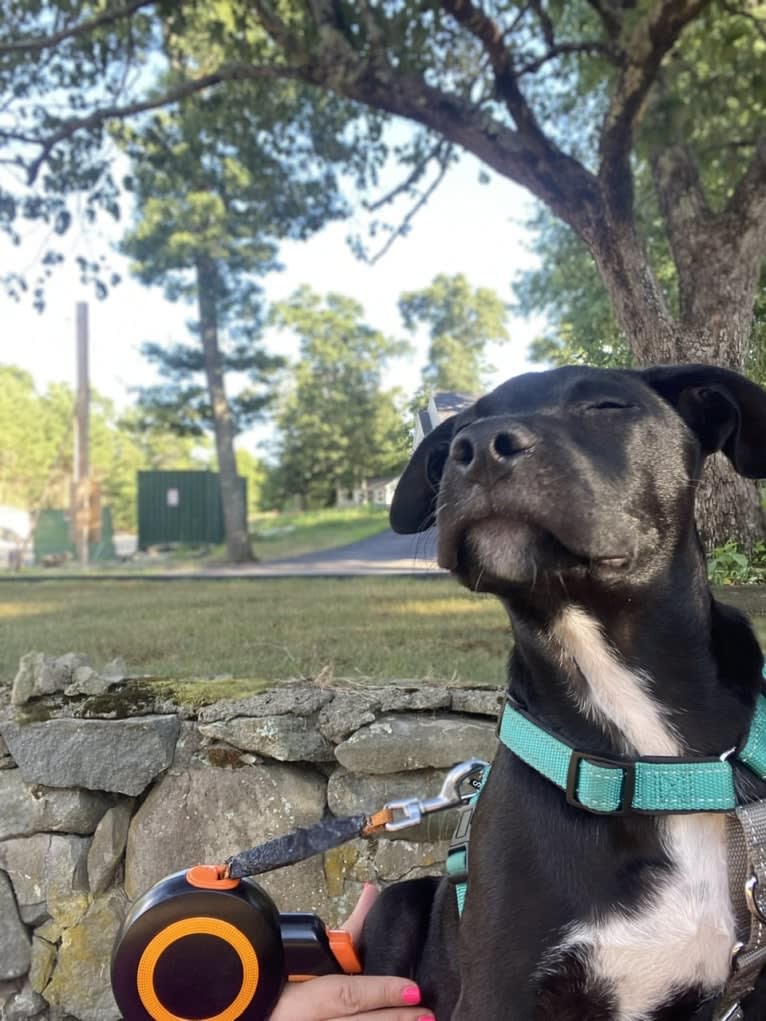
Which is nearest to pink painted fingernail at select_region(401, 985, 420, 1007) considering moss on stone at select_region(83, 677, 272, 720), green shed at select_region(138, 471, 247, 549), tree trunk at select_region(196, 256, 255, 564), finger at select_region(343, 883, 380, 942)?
finger at select_region(343, 883, 380, 942)

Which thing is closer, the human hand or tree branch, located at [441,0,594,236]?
the human hand

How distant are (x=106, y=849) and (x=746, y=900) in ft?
6.42

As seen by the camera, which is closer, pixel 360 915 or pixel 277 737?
pixel 360 915

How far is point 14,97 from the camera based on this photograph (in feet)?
18.1

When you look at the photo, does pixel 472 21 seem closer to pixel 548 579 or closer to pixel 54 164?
pixel 54 164

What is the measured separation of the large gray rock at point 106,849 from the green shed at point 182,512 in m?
18.3

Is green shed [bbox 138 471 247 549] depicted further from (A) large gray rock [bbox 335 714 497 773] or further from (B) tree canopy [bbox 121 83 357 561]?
(A) large gray rock [bbox 335 714 497 773]

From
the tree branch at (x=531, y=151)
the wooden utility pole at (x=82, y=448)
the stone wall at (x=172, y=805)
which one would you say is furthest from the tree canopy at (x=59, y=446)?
the stone wall at (x=172, y=805)

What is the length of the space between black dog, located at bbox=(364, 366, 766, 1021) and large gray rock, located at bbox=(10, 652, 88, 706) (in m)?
1.66

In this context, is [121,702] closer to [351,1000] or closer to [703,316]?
[351,1000]

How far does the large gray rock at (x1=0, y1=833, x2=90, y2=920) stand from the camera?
249 cm

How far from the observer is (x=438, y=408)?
8.17ft

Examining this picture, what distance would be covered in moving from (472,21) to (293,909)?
4269mm

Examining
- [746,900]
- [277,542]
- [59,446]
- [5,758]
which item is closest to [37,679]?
[5,758]
